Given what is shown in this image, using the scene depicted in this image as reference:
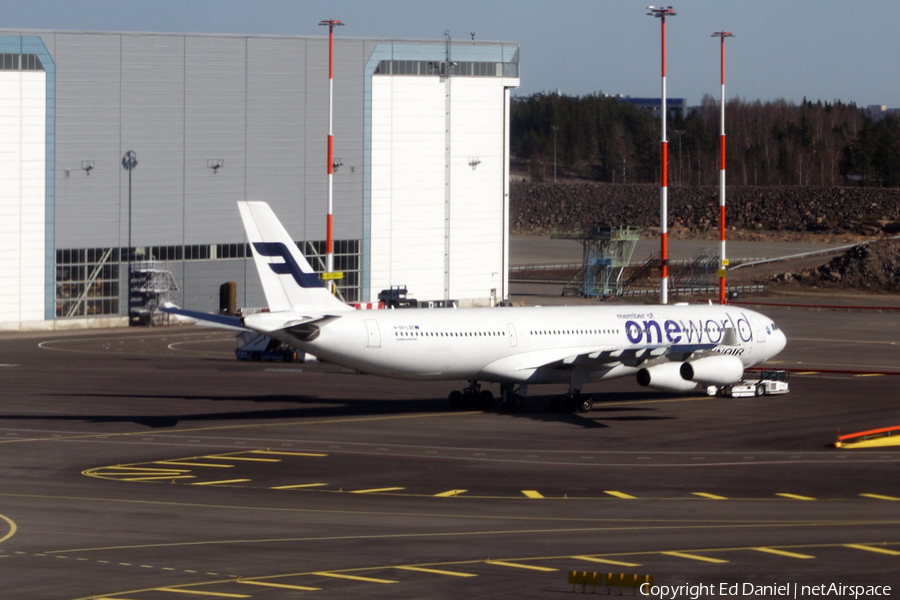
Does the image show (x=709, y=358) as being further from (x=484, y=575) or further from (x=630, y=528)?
(x=484, y=575)

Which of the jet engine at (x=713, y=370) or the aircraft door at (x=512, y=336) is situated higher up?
the aircraft door at (x=512, y=336)

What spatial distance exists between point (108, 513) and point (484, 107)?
74.3 meters

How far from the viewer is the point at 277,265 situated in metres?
41.7

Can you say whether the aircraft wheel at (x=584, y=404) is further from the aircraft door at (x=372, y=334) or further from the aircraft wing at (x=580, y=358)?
the aircraft door at (x=372, y=334)

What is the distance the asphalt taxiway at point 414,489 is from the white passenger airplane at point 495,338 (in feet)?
5.92

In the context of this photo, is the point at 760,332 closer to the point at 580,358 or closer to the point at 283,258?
the point at 580,358

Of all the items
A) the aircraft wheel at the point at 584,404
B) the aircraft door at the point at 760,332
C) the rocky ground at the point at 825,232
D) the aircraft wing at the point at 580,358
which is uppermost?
the rocky ground at the point at 825,232

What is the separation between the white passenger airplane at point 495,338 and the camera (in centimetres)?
4166

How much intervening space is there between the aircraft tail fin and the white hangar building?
46.1 meters

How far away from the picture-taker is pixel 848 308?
9812 cm

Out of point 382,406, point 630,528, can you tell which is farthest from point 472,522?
point 382,406

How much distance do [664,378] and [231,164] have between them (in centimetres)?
5259

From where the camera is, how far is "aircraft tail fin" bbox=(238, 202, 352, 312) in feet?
136

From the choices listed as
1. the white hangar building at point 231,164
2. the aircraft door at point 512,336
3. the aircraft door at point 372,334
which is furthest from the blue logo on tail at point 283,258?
the white hangar building at point 231,164
